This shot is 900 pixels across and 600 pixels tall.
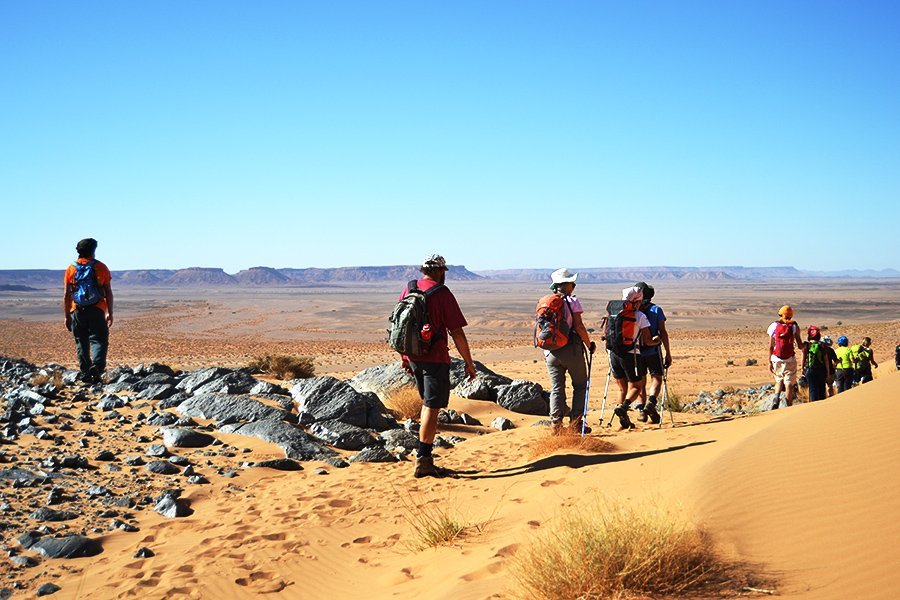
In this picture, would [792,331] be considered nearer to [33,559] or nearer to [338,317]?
[33,559]

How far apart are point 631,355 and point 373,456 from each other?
3324 millimetres

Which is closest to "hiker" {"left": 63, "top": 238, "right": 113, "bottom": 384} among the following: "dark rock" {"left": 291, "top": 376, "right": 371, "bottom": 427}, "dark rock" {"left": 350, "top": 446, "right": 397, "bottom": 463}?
"dark rock" {"left": 291, "top": 376, "right": 371, "bottom": 427}

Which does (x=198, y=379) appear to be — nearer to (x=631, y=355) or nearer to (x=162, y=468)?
(x=162, y=468)

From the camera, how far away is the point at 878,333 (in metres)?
37.7

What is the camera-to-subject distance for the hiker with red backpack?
5984 millimetres

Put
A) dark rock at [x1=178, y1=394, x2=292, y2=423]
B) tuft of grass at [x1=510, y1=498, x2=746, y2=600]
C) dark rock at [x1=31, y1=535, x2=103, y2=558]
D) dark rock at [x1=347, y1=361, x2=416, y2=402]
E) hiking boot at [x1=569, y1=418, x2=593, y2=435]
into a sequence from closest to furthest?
tuft of grass at [x1=510, y1=498, x2=746, y2=600]
dark rock at [x1=31, y1=535, x2=103, y2=558]
hiking boot at [x1=569, y1=418, x2=593, y2=435]
dark rock at [x1=178, y1=394, x2=292, y2=423]
dark rock at [x1=347, y1=361, x2=416, y2=402]

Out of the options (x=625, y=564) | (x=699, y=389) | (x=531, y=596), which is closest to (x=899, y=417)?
(x=625, y=564)

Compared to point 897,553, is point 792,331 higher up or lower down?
higher up

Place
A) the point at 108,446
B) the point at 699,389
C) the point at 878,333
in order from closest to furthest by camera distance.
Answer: the point at 108,446
the point at 699,389
the point at 878,333

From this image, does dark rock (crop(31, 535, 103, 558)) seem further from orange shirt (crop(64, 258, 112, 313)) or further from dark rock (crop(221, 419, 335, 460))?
orange shirt (crop(64, 258, 112, 313))

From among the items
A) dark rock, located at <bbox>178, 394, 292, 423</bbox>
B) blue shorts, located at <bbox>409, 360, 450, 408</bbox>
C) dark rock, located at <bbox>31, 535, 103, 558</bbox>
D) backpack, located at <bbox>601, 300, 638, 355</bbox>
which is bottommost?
dark rock, located at <bbox>31, 535, 103, 558</bbox>

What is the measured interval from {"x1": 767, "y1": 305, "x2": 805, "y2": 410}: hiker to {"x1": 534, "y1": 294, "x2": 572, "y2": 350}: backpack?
434 cm

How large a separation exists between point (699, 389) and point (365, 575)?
15330mm

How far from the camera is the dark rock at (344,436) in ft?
27.2
